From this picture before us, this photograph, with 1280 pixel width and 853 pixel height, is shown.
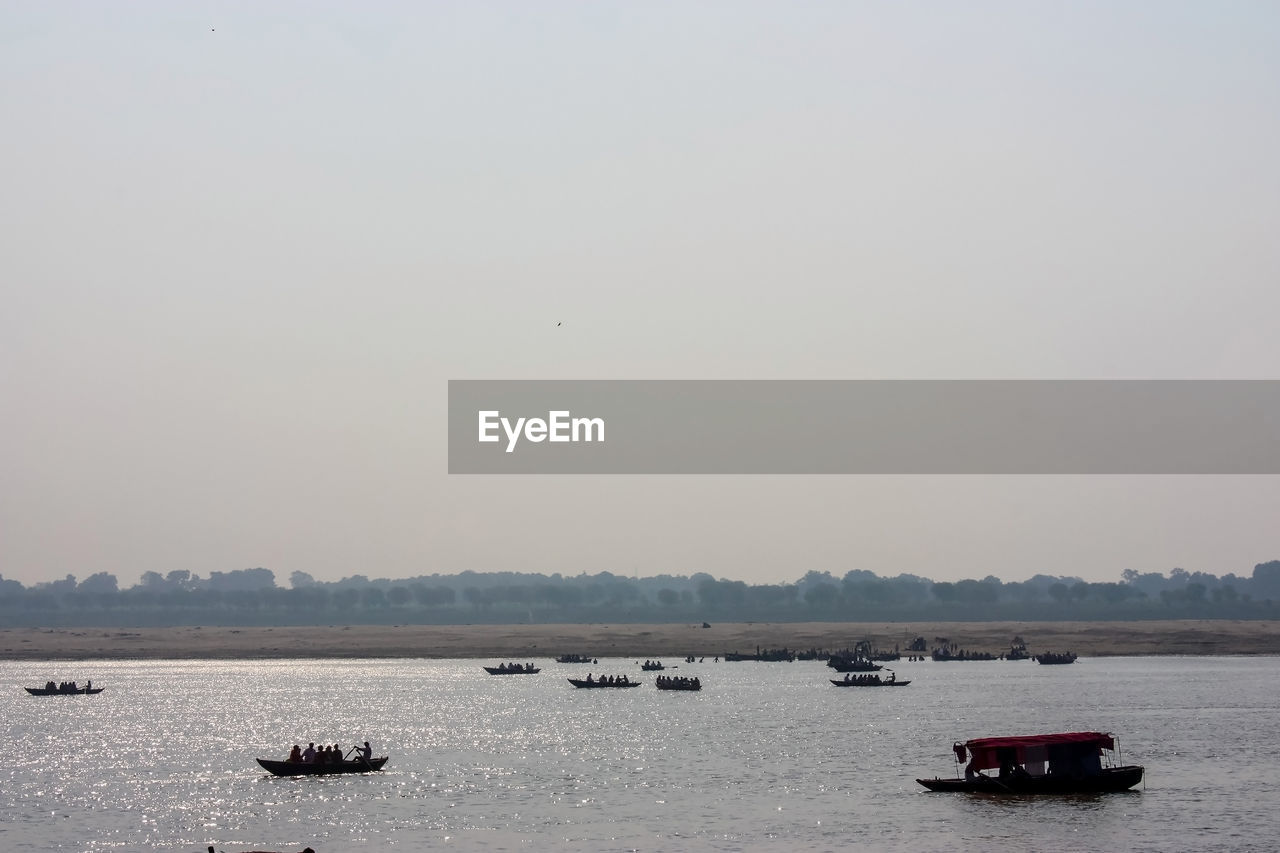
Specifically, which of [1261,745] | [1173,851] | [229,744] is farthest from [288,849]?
[1261,745]

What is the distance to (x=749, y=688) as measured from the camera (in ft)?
490

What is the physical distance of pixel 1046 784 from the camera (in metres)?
67.6

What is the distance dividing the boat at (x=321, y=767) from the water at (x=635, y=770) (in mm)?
640

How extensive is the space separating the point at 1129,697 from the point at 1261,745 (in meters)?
40.6

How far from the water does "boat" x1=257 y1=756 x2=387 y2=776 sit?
640 mm

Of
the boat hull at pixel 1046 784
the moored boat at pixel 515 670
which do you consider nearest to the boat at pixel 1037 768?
the boat hull at pixel 1046 784

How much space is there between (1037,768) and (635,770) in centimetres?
2214

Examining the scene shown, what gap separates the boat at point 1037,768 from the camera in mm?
67188

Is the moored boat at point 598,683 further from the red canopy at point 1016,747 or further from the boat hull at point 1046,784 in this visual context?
the red canopy at point 1016,747

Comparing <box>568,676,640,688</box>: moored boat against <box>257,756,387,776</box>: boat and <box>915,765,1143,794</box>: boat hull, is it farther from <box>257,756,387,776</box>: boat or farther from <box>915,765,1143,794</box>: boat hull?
<box>915,765,1143,794</box>: boat hull

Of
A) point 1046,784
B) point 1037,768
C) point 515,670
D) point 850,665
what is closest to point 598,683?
point 515,670

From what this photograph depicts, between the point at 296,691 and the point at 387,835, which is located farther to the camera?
the point at 296,691

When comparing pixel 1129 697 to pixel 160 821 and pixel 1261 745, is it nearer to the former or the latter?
pixel 1261 745

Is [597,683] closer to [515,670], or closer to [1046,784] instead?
[515,670]
